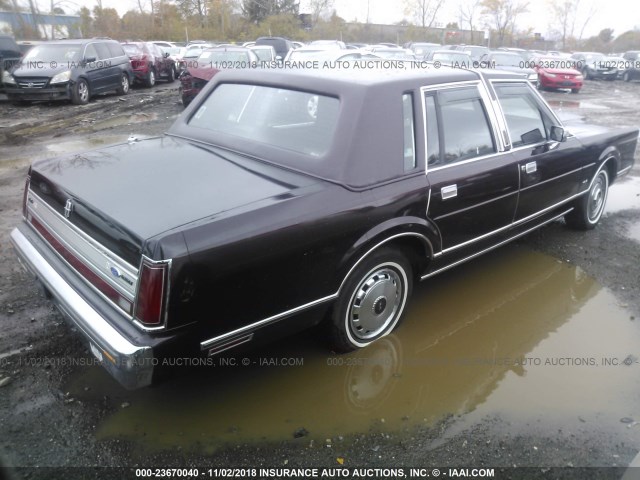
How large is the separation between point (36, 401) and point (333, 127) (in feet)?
7.58

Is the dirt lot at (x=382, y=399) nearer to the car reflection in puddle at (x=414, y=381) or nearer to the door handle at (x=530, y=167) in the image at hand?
the car reflection in puddle at (x=414, y=381)

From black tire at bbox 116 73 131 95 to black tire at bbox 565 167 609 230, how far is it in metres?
13.9

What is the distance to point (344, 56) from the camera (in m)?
13.3

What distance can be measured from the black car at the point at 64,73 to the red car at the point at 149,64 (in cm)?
265

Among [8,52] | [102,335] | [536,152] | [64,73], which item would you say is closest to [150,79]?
[8,52]

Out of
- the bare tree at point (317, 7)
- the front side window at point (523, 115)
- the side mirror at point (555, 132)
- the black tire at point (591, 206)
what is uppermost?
the bare tree at point (317, 7)

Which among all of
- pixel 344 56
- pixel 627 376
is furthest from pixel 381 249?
pixel 344 56

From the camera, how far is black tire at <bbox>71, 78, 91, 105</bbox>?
13.2 meters

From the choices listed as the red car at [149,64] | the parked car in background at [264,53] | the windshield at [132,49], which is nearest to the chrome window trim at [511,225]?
the parked car in background at [264,53]

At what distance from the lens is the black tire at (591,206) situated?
5.28 metres

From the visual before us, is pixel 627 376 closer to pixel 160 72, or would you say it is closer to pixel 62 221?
pixel 62 221

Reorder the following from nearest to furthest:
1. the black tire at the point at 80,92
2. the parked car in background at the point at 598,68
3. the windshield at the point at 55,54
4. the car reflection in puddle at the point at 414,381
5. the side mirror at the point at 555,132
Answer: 1. the car reflection in puddle at the point at 414,381
2. the side mirror at the point at 555,132
3. the black tire at the point at 80,92
4. the windshield at the point at 55,54
5. the parked car in background at the point at 598,68

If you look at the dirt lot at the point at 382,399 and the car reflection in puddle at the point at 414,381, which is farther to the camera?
the car reflection in puddle at the point at 414,381

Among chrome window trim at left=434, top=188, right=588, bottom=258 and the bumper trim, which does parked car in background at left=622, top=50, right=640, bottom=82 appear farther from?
the bumper trim
